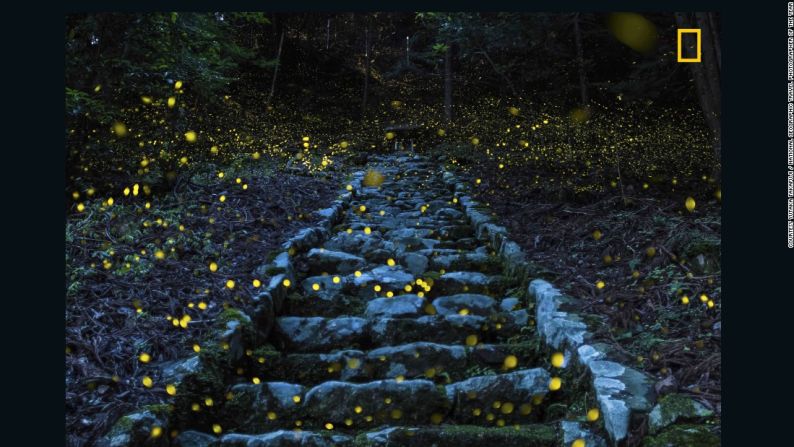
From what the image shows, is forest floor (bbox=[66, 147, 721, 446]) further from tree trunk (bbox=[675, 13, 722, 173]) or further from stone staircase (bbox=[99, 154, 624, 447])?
tree trunk (bbox=[675, 13, 722, 173])

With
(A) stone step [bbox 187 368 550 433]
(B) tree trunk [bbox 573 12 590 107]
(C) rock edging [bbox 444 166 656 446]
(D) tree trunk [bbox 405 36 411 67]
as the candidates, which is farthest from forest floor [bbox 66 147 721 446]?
(D) tree trunk [bbox 405 36 411 67]

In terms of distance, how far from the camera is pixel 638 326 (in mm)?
3035

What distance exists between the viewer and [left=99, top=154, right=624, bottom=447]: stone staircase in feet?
8.61

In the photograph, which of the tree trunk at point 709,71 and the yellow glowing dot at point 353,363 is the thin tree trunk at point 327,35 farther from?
the yellow glowing dot at point 353,363

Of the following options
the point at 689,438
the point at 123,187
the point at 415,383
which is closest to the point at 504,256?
the point at 415,383

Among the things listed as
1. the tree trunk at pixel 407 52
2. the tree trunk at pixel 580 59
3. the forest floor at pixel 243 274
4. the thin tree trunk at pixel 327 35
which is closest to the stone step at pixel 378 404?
the forest floor at pixel 243 274

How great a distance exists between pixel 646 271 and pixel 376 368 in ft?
6.23

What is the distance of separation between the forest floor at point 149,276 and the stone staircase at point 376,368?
186 millimetres

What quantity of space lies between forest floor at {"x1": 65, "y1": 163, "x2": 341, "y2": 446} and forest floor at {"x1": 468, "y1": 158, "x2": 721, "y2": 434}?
7.56ft

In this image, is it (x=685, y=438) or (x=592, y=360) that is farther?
(x=592, y=360)

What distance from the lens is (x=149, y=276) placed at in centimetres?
373

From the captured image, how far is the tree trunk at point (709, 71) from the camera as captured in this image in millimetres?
4168

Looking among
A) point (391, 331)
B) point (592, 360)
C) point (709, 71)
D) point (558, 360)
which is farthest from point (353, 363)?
point (709, 71)

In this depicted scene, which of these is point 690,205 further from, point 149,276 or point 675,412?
point 149,276
